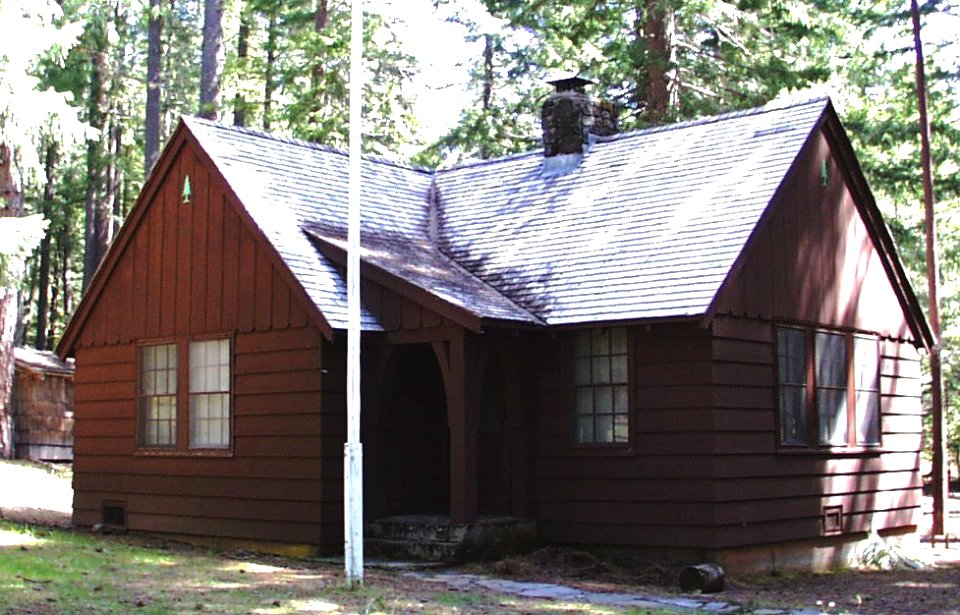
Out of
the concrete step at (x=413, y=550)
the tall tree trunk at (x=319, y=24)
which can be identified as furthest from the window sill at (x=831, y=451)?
the tall tree trunk at (x=319, y=24)

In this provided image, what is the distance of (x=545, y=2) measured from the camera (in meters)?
→ 25.8

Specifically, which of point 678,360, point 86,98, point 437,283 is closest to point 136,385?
point 437,283

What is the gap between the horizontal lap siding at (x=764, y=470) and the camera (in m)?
14.7

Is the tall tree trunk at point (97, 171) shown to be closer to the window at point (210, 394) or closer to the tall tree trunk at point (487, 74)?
the tall tree trunk at point (487, 74)

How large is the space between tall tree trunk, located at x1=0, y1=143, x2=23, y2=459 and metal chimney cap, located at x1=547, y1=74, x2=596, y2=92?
12628mm

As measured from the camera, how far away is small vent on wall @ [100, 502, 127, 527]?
1827 centimetres

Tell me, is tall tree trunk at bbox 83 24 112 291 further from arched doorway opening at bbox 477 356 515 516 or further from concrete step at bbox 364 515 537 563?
concrete step at bbox 364 515 537 563

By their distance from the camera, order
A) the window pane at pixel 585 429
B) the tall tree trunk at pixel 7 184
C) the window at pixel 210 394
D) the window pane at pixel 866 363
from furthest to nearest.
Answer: the tall tree trunk at pixel 7 184 → the window pane at pixel 866 363 → the window at pixel 210 394 → the window pane at pixel 585 429

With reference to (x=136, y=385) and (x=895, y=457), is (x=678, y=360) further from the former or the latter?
(x=136, y=385)

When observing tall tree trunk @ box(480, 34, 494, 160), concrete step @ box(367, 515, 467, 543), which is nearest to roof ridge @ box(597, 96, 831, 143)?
concrete step @ box(367, 515, 467, 543)

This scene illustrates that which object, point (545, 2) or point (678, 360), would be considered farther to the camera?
point (545, 2)

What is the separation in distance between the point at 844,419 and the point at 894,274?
2.73 m

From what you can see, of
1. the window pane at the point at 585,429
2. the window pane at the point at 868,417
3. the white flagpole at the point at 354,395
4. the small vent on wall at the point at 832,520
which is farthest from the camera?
the window pane at the point at 868,417

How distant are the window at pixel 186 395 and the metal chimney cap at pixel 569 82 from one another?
21.8ft
